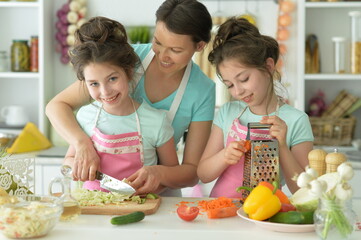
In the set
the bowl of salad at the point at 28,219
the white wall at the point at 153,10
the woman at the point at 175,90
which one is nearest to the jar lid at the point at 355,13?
the white wall at the point at 153,10

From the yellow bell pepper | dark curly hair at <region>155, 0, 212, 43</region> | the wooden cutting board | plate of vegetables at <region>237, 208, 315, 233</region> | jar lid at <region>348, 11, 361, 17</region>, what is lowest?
plate of vegetables at <region>237, 208, 315, 233</region>

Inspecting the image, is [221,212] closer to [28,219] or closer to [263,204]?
[263,204]

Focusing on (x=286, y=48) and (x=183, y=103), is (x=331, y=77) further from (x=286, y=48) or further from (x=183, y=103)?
(x=183, y=103)

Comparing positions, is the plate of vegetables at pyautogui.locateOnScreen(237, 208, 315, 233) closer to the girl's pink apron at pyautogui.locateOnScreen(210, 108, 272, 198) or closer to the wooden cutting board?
the wooden cutting board

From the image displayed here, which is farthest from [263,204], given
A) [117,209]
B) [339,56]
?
[339,56]

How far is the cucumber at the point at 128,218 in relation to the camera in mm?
1647

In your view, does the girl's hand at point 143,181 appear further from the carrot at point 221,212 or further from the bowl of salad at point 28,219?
the bowl of salad at point 28,219

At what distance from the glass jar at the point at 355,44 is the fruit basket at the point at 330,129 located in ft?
1.10

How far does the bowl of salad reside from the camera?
1523 mm

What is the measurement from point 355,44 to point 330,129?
564 millimetres

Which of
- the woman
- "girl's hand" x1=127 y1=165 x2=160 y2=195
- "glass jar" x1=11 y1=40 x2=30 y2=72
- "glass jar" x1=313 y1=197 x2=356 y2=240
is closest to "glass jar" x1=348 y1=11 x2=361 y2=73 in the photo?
the woman

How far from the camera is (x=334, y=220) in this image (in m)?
1.46

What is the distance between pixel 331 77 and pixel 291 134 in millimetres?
1834

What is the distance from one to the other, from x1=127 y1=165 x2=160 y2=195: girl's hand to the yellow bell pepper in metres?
0.43
